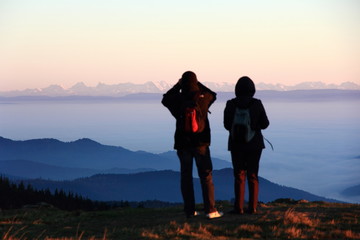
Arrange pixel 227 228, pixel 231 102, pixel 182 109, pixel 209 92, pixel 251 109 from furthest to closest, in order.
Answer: pixel 231 102 → pixel 209 92 → pixel 251 109 → pixel 182 109 → pixel 227 228

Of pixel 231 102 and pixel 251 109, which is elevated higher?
pixel 231 102

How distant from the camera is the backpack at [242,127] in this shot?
42.1 feet

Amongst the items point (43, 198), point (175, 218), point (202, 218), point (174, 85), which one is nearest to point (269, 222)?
point (202, 218)

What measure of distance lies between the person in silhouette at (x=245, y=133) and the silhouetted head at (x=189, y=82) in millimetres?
1041

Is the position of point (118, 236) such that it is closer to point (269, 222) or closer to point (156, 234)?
point (156, 234)

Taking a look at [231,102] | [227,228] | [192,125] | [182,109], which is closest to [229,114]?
[231,102]

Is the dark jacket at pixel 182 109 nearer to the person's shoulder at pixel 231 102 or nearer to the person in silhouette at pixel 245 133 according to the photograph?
the person's shoulder at pixel 231 102

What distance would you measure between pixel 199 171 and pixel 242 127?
1506 millimetres

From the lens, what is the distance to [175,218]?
14.0 m

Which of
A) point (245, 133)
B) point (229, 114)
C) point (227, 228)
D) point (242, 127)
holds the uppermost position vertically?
point (229, 114)

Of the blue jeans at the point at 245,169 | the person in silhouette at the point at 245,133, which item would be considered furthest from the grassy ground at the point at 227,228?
the person in silhouette at the point at 245,133

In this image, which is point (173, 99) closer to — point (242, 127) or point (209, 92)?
point (209, 92)

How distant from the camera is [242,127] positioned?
12.9m

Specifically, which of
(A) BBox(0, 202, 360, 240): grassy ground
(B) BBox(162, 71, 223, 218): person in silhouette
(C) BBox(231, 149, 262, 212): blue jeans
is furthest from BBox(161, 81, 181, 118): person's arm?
(A) BBox(0, 202, 360, 240): grassy ground
